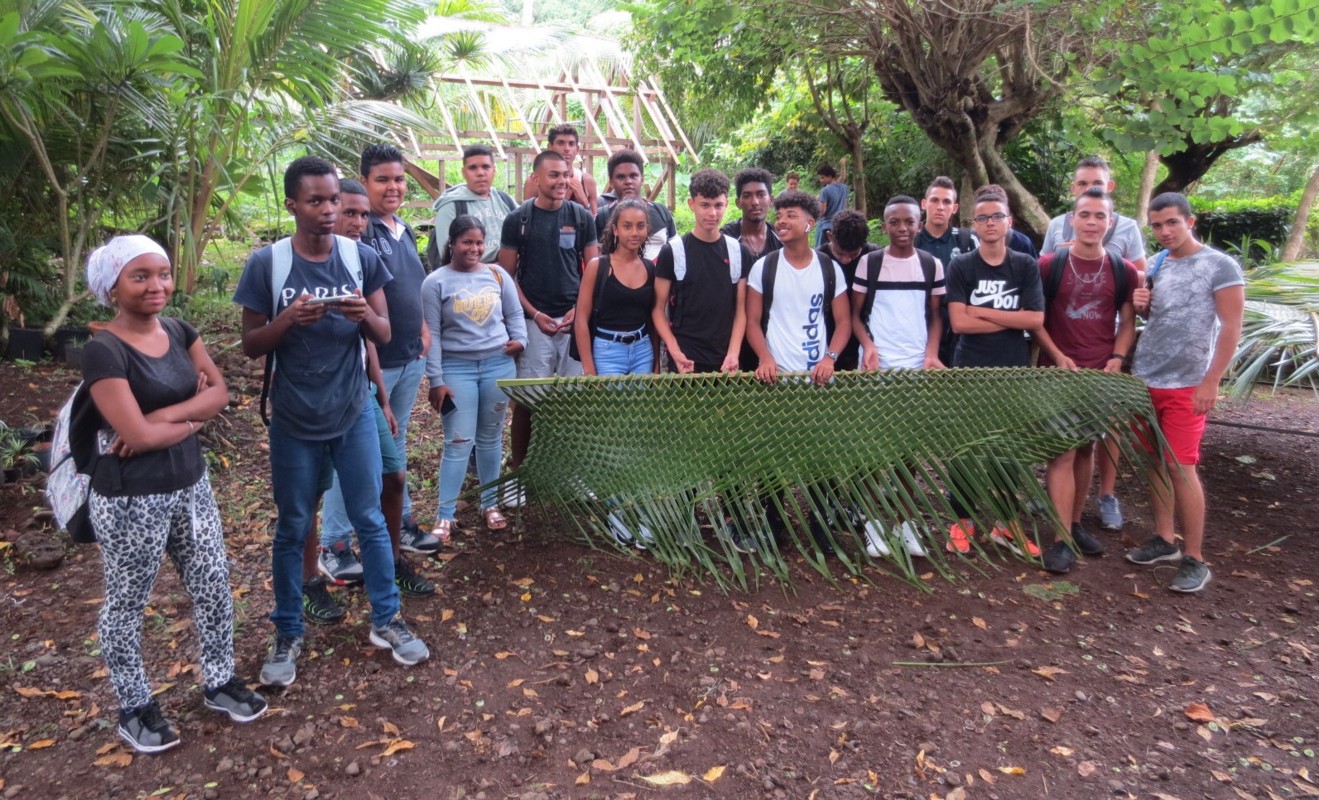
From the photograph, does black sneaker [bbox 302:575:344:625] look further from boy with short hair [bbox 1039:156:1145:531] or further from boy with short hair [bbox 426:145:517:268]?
boy with short hair [bbox 1039:156:1145:531]

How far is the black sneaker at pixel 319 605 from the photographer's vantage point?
11.7 feet

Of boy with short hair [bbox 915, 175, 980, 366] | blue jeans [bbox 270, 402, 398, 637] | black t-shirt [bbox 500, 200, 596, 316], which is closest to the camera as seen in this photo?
blue jeans [bbox 270, 402, 398, 637]

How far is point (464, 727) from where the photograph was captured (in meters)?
2.97

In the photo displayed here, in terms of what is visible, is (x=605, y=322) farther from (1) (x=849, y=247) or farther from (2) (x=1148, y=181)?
(2) (x=1148, y=181)

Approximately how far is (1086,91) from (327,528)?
21.8ft

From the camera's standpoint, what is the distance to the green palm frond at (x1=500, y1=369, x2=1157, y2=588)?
12.2 ft

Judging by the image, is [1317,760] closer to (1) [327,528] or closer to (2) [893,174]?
(1) [327,528]

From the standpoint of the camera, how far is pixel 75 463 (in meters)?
2.70

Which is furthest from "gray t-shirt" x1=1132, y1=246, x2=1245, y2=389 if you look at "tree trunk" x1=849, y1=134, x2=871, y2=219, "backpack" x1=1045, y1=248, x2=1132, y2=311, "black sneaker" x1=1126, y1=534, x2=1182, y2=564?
"tree trunk" x1=849, y1=134, x2=871, y2=219

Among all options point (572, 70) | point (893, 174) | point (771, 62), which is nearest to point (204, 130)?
point (771, 62)

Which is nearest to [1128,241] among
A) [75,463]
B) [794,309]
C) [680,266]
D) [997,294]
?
[997,294]

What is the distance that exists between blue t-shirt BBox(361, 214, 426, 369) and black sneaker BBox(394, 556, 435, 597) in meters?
0.89

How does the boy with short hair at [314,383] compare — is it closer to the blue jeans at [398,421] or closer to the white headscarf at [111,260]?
the white headscarf at [111,260]

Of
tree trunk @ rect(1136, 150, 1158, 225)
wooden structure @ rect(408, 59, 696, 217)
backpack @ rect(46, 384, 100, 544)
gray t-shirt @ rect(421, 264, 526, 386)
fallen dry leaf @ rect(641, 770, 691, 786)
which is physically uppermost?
wooden structure @ rect(408, 59, 696, 217)
